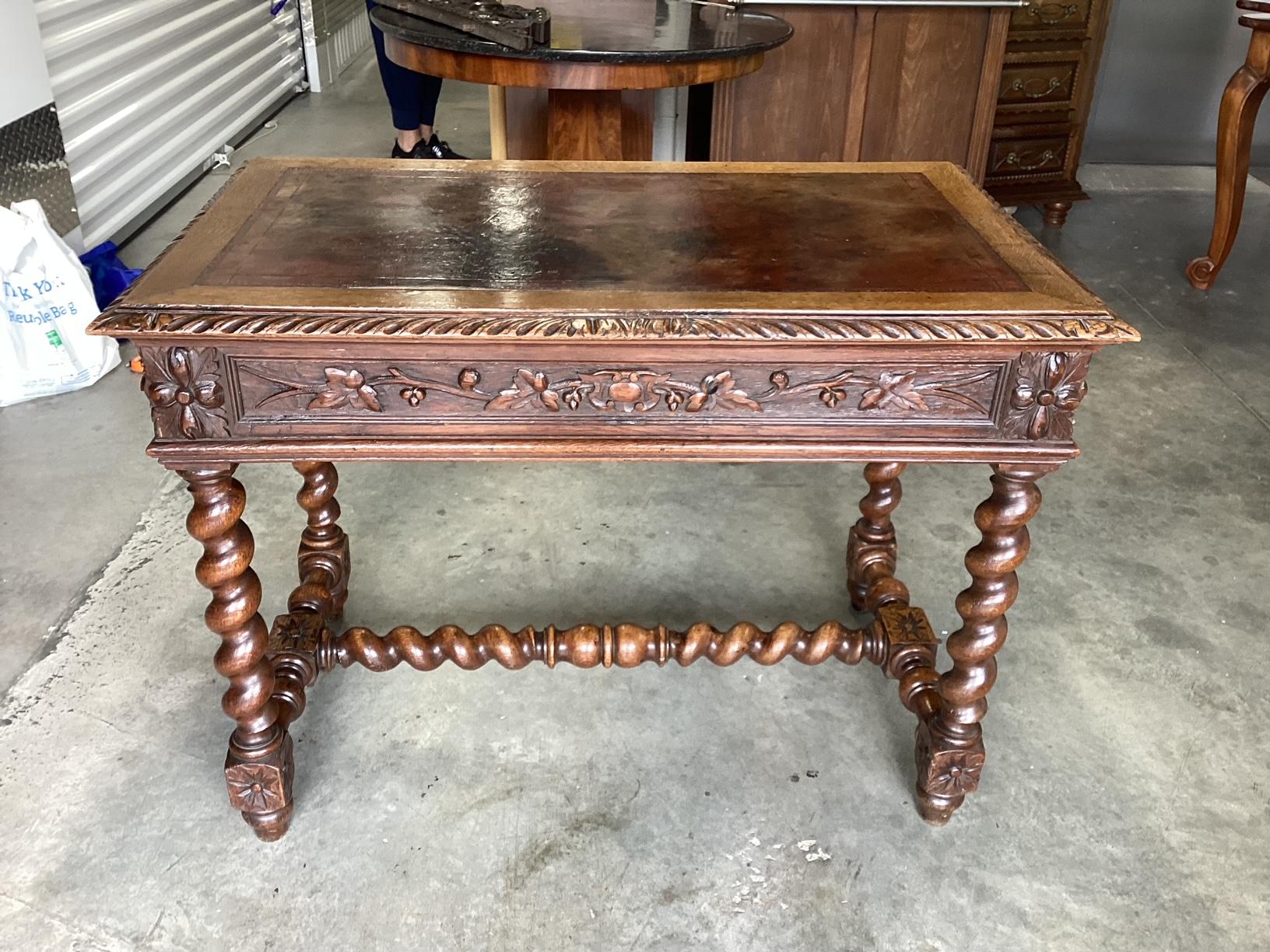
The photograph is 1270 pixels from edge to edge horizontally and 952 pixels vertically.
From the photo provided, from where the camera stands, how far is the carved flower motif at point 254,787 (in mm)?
1679

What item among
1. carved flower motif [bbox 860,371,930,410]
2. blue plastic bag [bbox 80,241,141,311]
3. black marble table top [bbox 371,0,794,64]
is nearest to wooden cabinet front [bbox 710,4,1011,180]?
black marble table top [bbox 371,0,794,64]

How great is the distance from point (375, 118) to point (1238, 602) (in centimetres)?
595

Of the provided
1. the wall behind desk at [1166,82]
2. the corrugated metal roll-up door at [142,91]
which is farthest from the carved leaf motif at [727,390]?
the wall behind desk at [1166,82]

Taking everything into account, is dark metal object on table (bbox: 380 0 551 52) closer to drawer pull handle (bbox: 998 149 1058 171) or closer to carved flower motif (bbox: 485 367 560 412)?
carved flower motif (bbox: 485 367 560 412)

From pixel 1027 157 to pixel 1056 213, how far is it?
0.29 m

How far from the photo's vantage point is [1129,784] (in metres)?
1.89

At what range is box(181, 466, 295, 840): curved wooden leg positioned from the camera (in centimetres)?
151

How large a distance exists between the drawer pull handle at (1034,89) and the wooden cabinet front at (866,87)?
0.64m

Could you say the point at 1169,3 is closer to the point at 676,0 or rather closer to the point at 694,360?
the point at 676,0

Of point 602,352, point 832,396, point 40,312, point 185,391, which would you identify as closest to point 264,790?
point 185,391

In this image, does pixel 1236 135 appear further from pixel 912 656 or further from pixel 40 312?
pixel 40 312

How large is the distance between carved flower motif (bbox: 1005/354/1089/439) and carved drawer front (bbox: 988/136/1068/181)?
3.68 metres

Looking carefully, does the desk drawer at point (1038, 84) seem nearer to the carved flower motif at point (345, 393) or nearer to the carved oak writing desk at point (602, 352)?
the carved oak writing desk at point (602, 352)

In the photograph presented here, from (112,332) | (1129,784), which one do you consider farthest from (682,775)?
(112,332)
